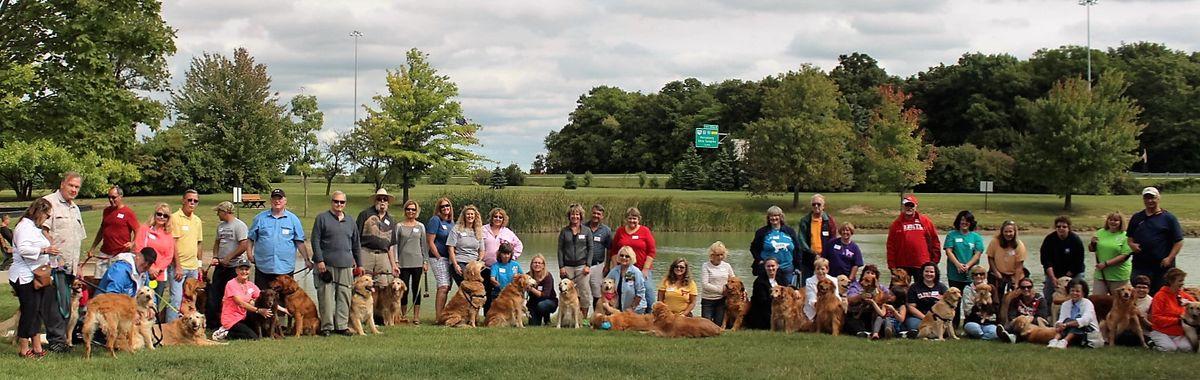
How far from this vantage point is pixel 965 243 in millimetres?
10102

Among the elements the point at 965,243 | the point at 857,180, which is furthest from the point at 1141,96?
the point at 965,243

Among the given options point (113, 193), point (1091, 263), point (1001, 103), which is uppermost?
point (1001, 103)

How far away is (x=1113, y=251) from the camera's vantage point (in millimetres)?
9664

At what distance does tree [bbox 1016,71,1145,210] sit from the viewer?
38.9 metres

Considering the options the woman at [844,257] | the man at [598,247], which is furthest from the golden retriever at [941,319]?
the man at [598,247]

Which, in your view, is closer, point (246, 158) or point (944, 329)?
point (944, 329)

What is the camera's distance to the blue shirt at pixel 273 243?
9211 mm

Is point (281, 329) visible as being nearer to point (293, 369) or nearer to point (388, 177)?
point (293, 369)

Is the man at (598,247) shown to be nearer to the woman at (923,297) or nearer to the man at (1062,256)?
the woman at (923,297)

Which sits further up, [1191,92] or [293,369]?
[1191,92]

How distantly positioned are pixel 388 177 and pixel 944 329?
1386 inches

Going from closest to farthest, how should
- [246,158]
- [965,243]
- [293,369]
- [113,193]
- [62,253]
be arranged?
[293,369] < [62,253] < [113,193] < [965,243] < [246,158]

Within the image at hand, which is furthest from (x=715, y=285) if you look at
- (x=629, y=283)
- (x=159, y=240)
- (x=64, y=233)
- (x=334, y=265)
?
(x=64, y=233)

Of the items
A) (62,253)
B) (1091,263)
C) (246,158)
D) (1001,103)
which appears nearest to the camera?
(62,253)
